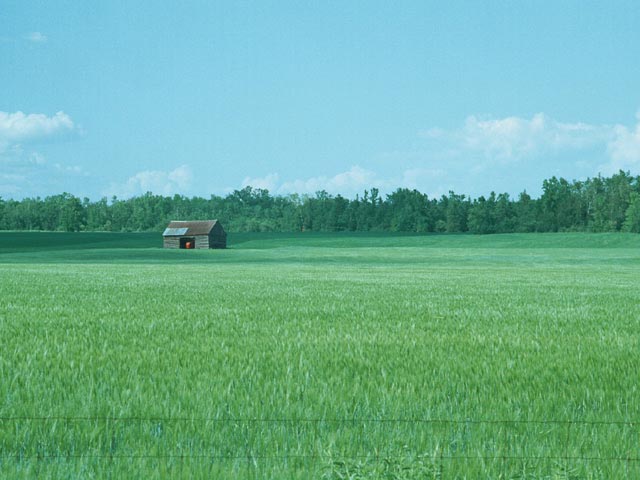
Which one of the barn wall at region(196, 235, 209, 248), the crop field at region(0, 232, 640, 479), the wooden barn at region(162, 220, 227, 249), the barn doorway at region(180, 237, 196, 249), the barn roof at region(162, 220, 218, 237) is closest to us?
the crop field at region(0, 232, 640, 479)

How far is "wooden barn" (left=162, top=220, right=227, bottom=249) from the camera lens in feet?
321

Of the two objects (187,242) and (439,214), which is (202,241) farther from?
(439,214)

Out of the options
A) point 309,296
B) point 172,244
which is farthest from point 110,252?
point 309,296

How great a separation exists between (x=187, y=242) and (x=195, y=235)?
6.70 feet

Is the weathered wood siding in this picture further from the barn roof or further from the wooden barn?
the barn roof

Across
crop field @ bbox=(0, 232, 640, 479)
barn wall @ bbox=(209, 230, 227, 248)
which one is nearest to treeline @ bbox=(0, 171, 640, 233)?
barn wall @ bbox=(209, 230, 227, 248)

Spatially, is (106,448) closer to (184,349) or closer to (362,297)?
(184,349)

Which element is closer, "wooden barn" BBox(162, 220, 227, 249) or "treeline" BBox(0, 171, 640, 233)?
"wooden barn" BBox(162, 220, 227, 249)

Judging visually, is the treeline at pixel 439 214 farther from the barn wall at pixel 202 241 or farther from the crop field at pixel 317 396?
the crop field at pixel 317 396

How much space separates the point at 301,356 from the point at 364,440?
3080 millimetres

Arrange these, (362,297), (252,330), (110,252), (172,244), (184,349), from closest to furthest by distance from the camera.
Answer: (184,349)
(252,330)
(362,297)
(110,252)
(172,244)

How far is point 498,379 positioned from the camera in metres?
6.58

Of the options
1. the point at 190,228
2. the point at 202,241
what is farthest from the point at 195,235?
the point at 190,228

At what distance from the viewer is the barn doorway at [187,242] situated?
3903 inches
